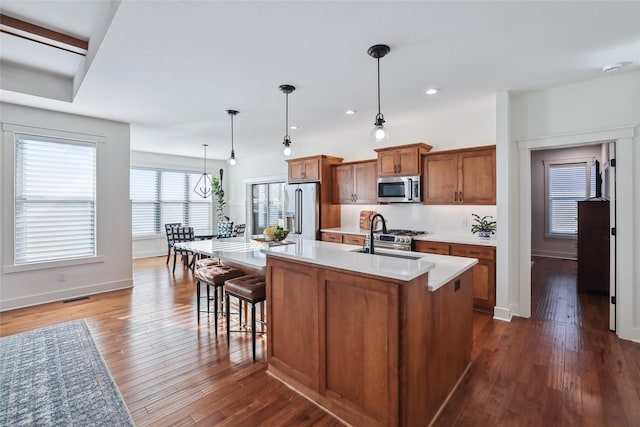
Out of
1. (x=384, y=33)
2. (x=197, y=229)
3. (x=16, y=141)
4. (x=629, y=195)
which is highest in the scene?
(x=384, y=33)

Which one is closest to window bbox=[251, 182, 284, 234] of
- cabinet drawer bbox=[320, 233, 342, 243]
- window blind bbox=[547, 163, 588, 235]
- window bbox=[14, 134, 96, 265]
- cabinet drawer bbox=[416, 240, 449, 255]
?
cabinet drawer bbox=[320, 233, 342, 243]

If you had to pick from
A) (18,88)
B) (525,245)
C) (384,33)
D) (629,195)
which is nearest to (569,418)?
(525,245)

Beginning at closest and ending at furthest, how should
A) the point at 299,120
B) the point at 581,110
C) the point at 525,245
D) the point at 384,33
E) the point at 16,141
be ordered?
the point at 384,33
the point at 581,110
the point at 525,245
the point at 16,141
the point at 299,120

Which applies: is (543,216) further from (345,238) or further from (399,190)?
(345,238)

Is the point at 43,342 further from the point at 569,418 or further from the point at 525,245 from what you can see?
the point at 525,245

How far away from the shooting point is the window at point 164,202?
24.1 ft

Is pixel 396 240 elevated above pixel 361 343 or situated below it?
above

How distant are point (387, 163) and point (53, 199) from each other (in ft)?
15.9

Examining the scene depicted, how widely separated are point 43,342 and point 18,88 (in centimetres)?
281

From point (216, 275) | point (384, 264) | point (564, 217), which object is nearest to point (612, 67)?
point (384, 264)

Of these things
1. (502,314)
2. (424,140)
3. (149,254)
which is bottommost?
(502,314)

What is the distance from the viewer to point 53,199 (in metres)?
4.18

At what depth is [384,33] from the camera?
2.26m

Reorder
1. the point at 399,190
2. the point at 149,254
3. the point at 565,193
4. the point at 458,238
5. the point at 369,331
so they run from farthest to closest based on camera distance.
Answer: the point at 149,254 → the point at 565,193 → the point at 399,190 → the point at 458,238 → the point at 369,331
